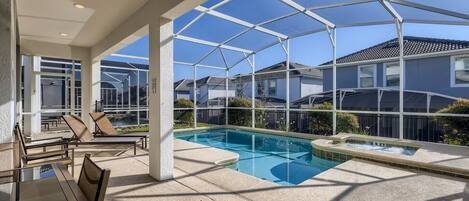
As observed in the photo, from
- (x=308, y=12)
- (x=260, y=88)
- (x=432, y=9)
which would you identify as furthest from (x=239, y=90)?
(x=432, y=9)

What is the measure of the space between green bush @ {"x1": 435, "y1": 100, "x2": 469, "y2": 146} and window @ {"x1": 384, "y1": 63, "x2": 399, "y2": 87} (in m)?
3.70

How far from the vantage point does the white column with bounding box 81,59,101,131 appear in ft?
27.1

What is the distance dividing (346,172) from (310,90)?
1259 centimetres

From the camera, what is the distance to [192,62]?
11117mm

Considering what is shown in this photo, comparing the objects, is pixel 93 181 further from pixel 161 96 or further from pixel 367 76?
pixel 367 76

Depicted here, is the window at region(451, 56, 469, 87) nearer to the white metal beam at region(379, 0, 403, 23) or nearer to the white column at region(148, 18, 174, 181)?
the white metal beam at region(379, 0, 403, 23)

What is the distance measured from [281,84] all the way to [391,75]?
22.3 feet

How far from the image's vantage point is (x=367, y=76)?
11.6 m

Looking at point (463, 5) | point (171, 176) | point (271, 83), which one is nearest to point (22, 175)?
point (171, 176)

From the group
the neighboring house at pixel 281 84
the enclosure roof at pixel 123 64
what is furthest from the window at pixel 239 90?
the enclosure roof at pixel 123 64

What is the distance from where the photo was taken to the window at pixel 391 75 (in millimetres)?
10323

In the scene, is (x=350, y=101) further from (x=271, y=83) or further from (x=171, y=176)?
(x=171, y=176)

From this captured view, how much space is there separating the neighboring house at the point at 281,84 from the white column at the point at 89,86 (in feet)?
28.5

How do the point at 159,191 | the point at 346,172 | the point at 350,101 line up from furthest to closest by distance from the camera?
1. the point at 350,101
2. the point at 346,172
3. the point at 159,191
